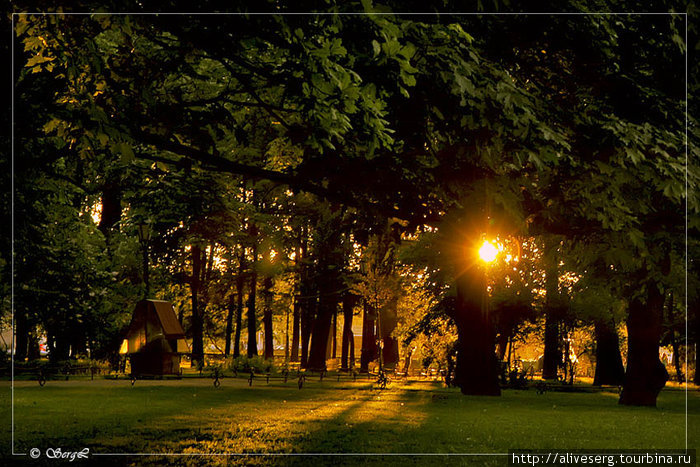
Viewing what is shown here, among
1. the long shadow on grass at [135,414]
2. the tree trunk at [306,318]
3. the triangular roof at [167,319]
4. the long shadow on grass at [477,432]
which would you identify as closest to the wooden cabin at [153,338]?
the triangular roof at [167,319]

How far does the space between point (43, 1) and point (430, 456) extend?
8100 millimetres

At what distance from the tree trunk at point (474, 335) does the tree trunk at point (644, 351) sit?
14.3 ft

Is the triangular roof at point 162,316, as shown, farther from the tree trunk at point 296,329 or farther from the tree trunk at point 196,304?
the tree trunk at point 296,329

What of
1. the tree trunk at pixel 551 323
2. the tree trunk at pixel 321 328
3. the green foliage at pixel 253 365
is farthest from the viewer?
the tree trunk at pixel 321 328

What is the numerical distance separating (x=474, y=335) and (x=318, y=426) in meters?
9.61

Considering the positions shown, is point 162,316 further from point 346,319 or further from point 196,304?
point 346,319

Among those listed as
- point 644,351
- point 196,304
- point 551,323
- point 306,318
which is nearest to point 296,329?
point 306,318

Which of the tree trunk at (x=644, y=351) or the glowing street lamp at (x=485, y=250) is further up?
the glowing street lamp at (x=485, y=250)

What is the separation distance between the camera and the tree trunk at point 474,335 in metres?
24.1

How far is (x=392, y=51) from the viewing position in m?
7.57

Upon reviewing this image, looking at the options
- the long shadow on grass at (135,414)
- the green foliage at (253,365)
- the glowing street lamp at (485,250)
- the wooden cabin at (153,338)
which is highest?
the glowing street lamp at (485,250)

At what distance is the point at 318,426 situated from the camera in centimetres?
1555

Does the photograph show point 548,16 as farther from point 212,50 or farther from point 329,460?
point 329,460

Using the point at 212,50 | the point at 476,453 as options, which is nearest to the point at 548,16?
the point at 212,50
